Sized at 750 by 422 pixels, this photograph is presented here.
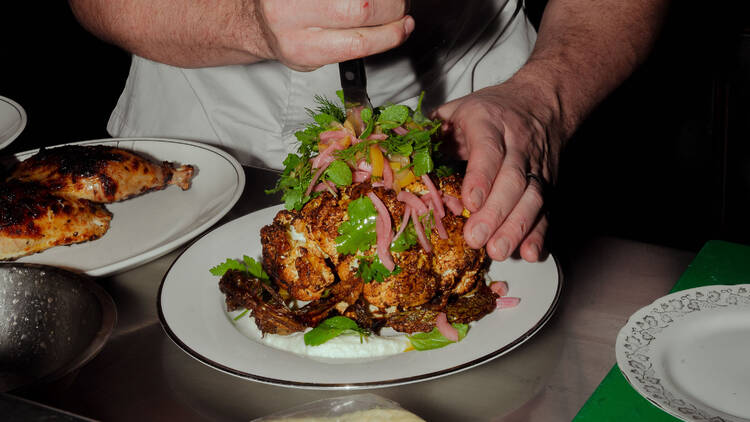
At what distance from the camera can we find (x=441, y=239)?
1.41 m

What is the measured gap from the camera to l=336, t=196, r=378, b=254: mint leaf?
1382mm

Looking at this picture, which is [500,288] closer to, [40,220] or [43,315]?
[43,315]

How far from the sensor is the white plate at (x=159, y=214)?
1745 mm

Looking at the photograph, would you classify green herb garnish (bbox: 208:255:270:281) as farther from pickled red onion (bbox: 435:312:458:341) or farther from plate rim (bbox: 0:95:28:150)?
plate rim (bbox: 0:95:28:150)

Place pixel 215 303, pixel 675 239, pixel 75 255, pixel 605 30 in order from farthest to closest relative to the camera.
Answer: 1. pixel 675 239
2. pixel 605 30
3. pixel 75 255
4. pixel 215 303

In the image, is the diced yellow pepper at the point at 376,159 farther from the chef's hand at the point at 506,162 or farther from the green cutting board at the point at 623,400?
the green cutting board at the point at 623,400

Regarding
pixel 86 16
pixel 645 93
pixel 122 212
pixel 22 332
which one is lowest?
pixel 645 93

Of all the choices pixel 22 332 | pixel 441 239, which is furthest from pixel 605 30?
pixel 22 332

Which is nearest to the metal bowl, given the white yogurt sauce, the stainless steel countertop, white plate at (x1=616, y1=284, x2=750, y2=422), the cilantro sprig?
the stainless steel countertop

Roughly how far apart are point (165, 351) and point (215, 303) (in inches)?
5.4

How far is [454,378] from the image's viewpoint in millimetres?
1325

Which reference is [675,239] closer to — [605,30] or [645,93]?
[645,93]

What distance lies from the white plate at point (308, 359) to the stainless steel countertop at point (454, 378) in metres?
0.07

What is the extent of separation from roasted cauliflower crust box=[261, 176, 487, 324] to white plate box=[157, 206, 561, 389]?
0.37 feet
